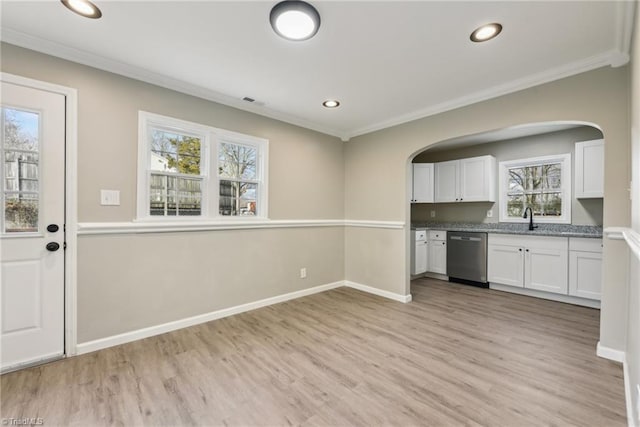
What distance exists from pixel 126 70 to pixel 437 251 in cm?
497

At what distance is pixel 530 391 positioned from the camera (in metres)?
1.87

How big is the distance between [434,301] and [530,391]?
188 cm

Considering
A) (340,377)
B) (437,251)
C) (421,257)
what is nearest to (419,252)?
(421,257)

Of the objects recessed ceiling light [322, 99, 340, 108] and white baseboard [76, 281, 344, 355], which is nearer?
white baseboard [76, 281, 344, 355]

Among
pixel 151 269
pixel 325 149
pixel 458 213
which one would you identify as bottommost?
pixel 151 269

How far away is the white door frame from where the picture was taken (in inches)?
88.4

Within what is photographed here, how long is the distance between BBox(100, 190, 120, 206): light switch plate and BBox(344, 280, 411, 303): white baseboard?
129 inches

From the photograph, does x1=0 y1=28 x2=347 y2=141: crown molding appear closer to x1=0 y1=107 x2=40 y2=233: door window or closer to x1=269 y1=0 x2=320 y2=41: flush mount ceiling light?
x1=0 y1=107 x2=40 y2=233: door window

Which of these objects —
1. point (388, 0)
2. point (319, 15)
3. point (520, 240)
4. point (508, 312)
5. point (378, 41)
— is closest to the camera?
point (388, 0)

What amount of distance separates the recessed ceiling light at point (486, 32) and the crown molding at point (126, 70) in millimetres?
2271

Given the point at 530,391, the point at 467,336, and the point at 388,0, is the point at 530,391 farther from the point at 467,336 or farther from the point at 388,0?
the point at 388,0

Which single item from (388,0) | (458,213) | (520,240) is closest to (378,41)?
(388,0)

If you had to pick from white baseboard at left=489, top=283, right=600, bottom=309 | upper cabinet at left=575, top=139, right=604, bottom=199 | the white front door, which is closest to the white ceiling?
the white front door

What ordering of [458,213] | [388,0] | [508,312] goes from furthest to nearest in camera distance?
[458,213] < [508,312] < [388,0]
